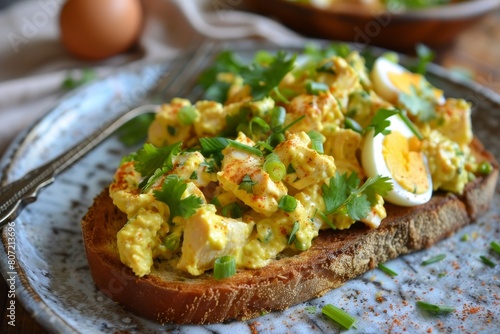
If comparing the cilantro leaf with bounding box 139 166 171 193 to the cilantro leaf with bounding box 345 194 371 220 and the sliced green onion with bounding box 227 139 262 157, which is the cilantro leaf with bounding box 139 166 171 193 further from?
the cilantro leaf with bounding box 345 194 371 220

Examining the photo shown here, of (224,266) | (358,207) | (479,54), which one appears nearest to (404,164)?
(358,207)

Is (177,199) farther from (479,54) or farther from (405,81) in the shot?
(479,54)

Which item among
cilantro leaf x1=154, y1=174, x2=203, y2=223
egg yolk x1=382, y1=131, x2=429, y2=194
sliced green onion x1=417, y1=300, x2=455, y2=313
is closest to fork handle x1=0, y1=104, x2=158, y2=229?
cilantro leaf x1=154, y1=174, x2=203, y2=223

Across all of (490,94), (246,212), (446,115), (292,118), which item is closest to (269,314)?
(246,212)

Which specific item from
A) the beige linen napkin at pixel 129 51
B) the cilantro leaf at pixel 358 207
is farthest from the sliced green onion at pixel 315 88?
the beige linen napkin at pixel 129 51

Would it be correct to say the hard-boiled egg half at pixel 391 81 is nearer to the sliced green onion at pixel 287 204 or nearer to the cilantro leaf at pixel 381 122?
the cilantro leaf at pixel 381 122

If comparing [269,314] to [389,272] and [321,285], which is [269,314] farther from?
[389,272]

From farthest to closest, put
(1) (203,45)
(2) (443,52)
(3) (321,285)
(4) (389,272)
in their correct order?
(2) (443,52) < (1) (203,45) < (4) (389,272) < (3) (321,285)
